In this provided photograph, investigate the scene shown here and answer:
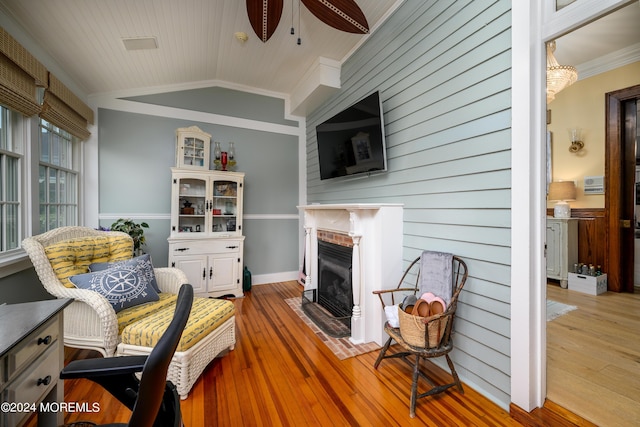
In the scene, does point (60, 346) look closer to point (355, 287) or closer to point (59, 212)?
point (355, 287)

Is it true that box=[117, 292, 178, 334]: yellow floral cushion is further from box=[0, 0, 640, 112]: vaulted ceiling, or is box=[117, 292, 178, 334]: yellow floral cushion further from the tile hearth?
box=[0, 0, 640, 112]: vaulted ceiling

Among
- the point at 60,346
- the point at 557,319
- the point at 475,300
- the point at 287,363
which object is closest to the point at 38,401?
the point at 60,346

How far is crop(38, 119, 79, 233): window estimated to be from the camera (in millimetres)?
2564

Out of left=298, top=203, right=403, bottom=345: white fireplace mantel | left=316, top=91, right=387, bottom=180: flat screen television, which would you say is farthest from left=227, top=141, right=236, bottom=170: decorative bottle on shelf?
left=298, top=203, right=403, bottom=345: white fireplace mantel

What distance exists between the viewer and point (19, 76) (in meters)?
1.93

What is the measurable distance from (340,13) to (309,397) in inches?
107

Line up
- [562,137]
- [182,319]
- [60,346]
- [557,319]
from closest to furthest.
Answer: [182,319] < [60,346] < [557,319] < [562,137]

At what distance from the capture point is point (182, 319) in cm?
74

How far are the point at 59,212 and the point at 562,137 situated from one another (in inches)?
263

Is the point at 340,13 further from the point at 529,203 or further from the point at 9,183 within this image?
the point at 9,183

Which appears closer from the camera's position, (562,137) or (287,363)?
(287,363)

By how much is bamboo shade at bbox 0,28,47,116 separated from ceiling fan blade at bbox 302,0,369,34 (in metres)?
2.05

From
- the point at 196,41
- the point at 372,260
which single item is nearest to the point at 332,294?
the point at 372,260

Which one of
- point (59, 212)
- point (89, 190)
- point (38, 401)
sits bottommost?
point (38, 401)
